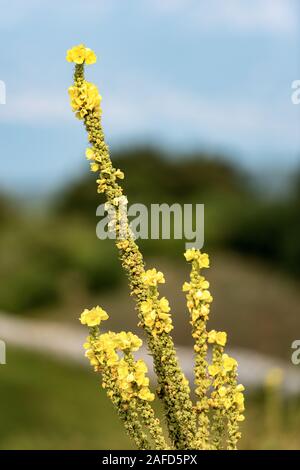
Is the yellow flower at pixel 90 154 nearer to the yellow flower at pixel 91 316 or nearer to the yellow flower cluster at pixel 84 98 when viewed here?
the yellow flower cluster at pixel 84 98

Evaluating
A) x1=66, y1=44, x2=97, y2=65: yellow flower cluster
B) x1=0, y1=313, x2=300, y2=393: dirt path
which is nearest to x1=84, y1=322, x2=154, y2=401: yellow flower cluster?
x1=66, y1=44, x2=97, y2=65: yellow flower cluster

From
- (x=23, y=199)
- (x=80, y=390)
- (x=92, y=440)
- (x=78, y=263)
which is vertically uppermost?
(x=23, y=199)

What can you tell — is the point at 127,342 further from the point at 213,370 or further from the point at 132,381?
the point at 213,370

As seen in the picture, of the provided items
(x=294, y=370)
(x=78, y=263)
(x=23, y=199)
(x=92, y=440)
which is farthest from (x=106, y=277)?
(x=92, y=440)

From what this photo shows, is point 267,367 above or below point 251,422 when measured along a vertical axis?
above

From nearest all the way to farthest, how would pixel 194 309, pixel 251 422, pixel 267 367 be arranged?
1. pixel 194 309
2. pixel 251 422
3. pixel 267 367

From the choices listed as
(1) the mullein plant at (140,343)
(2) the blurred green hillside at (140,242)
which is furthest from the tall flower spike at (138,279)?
(2) the blurred green hillside at (140,242)

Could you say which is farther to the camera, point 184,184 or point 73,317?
point 184,184

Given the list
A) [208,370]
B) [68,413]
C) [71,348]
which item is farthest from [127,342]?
[71,348]
